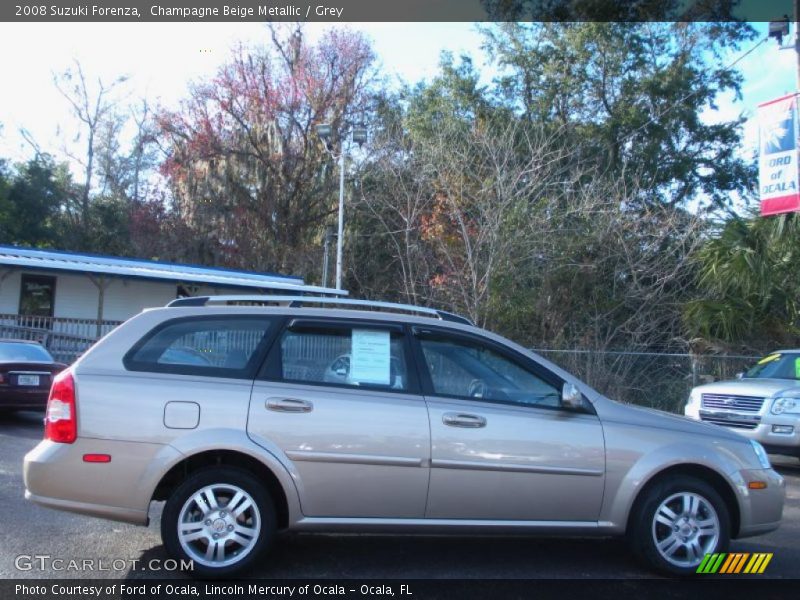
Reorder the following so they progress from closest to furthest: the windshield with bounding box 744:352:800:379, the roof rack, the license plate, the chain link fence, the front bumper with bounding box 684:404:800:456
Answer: the roof rack < the front bumper with bounding box 684:404:800:456 < the windshield with bounding box 744:352:800:379 < the license plate < the chain link fence

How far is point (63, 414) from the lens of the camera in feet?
16.3

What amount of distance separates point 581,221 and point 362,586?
50.1 ft

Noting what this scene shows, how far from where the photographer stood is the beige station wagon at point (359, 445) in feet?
16.3

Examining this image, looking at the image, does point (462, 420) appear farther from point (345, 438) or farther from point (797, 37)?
point (797, 37)

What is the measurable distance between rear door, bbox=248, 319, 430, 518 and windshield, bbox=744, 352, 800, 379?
8.06 metres

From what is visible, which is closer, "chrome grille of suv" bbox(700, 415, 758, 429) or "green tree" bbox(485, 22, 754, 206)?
"chrome grille of suv" bbox(700, 415, 758, 429)

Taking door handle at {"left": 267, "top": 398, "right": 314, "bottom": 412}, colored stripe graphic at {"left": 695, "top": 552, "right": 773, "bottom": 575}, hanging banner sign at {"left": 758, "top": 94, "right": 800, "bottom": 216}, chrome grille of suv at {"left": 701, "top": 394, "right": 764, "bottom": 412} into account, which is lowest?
colored stripe graphic at {"left": 695, "top": 552, "right": 773, "bottom": 575}

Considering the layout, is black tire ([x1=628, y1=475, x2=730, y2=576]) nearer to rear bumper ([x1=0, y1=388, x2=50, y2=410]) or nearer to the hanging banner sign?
the hanging banner sign

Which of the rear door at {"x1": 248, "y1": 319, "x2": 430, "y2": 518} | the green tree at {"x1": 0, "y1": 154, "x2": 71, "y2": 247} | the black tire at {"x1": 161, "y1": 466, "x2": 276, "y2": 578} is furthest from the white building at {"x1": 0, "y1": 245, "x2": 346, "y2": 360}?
the green tree at {"x1": 0, "y1": 154, "x2": 71, "y2": 247}

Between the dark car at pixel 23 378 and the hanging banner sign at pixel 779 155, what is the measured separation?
38.8 ft

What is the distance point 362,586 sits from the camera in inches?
197

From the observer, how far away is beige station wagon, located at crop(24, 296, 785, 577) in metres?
4.96

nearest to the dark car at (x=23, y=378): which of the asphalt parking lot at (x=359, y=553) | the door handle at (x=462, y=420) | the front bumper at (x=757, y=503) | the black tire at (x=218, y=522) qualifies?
the asphalt parking lot at (x=359, y=553)

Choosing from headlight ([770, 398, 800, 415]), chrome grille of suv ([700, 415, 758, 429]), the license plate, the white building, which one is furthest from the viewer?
the white building
